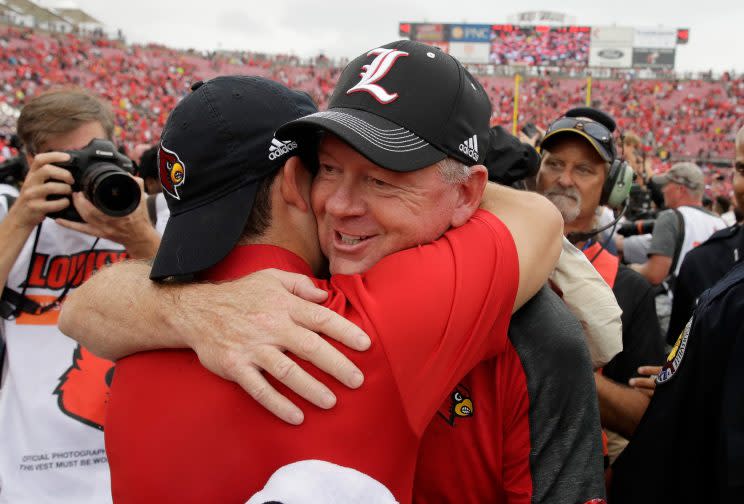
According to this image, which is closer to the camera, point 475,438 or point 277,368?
point 277,368

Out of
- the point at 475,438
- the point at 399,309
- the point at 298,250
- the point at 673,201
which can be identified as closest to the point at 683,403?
the point at 475,438

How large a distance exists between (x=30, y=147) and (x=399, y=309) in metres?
2.08

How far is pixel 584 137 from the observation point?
2805mm

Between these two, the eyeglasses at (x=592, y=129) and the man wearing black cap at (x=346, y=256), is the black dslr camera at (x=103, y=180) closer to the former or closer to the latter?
the man wearing black cap at (x=346, y=256)

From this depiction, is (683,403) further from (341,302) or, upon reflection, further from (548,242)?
(341,302)

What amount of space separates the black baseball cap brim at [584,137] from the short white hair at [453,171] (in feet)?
5.43

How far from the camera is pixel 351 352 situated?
1.08 m

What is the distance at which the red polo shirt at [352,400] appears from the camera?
1.06 metres

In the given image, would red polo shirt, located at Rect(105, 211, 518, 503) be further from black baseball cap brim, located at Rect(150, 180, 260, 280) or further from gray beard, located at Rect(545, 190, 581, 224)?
gray beard, located at Rect(545, 190, 581, 224)

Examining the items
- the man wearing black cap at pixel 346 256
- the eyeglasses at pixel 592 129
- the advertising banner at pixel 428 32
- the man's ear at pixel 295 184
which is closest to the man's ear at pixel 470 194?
the man wearing black cap at pixel 346 256

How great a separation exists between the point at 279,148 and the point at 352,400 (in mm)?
609

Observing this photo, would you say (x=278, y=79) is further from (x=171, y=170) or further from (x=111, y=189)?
(x=171, y=170)

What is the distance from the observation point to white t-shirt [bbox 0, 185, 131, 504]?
2.08 m

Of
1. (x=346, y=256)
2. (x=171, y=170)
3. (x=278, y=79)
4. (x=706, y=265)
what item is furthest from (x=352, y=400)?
(x=278, y=79)
